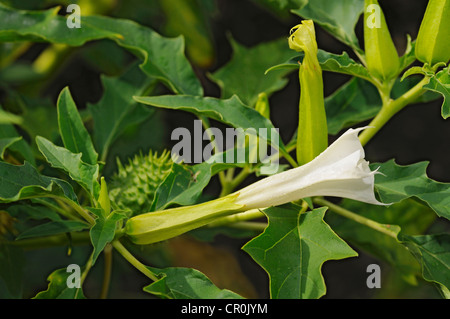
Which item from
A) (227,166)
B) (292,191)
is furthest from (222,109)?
(292,191)

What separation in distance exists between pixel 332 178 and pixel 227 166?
0.21m

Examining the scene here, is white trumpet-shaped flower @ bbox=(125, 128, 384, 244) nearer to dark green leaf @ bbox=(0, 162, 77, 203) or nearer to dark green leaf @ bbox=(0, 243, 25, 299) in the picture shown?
dark green leaf @ bbox=(0, 162, 77, 203)

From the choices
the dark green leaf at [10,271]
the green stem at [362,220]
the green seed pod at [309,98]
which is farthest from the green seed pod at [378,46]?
the dark green leaf at [10,271]

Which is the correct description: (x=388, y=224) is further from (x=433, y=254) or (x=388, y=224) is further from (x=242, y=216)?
(x=242, y=216)

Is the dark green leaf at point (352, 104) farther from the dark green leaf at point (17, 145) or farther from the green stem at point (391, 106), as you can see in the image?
the dark green leaf at point (17, 145)

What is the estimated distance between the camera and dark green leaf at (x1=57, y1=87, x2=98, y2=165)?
106 cm

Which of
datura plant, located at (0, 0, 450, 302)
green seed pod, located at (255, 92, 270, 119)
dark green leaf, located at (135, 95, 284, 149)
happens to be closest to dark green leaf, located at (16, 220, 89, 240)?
datura plant, located at (0, 0, 450, 302)

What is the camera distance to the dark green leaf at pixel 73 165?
965 millimetres

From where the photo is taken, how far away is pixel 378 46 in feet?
3.32

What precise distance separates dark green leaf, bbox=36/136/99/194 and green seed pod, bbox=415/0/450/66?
56cm

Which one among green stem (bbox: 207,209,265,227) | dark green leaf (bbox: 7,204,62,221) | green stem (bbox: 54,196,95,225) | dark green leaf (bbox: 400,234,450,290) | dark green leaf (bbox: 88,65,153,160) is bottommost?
dark green leaf (bbox: 400,234,450,290)

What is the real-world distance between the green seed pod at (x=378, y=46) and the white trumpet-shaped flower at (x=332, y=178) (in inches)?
7.6
